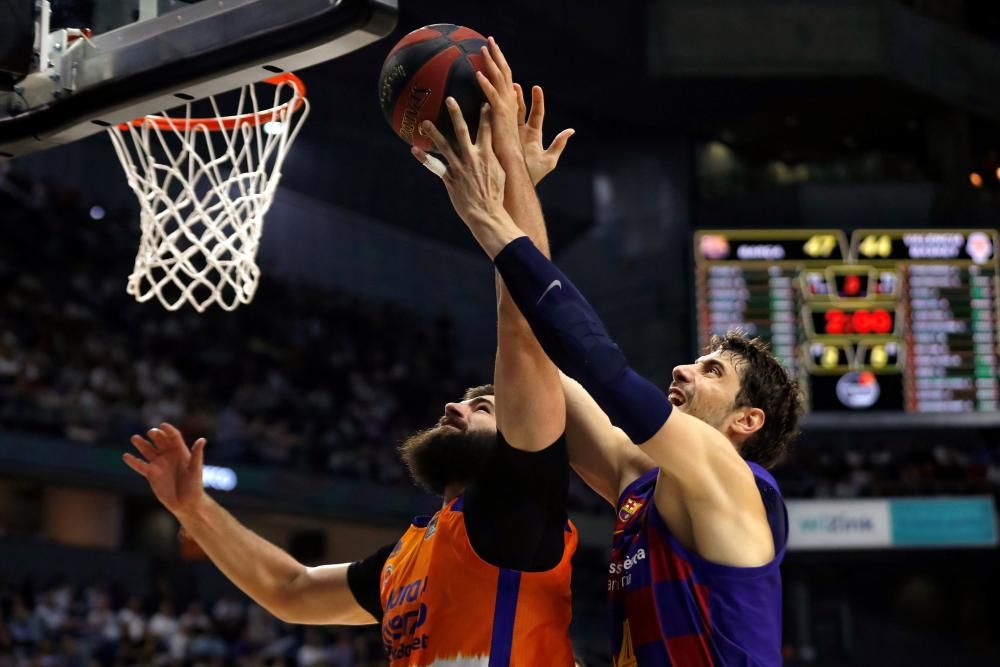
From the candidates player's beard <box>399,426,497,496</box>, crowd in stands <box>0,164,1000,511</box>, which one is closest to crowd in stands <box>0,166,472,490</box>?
crowd in stands <box>0,164,1000,511</box>

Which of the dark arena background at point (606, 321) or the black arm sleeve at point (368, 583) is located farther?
the dark arena background at point (606, 321)

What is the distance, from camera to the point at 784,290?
1226cm

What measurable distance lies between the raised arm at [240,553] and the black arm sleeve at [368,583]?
0.02 m

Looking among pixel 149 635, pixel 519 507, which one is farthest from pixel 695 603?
pixel 149 635

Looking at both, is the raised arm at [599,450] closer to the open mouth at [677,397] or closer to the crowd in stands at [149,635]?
the open mouth at [677,397]

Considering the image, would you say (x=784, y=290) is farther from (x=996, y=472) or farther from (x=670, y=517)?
(x=670, y=517)

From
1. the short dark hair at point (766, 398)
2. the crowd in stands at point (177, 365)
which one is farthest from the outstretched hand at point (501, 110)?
Answer: the crowd in stands at point (177, 365)

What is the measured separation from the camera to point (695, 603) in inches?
105

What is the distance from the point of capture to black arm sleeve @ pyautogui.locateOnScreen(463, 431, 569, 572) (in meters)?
2.84

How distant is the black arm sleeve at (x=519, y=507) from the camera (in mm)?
2838

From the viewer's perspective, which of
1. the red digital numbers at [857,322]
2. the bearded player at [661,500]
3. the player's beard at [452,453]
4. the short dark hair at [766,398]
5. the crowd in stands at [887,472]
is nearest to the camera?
the bearded player at [661,500]

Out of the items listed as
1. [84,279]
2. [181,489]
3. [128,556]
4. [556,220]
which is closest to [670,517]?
[181,489]

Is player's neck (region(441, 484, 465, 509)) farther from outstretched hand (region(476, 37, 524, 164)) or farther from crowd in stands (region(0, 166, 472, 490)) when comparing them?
crowd in stands (region(0, 166, 472, 490))

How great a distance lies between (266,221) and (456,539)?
17157 millimetres
